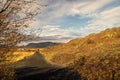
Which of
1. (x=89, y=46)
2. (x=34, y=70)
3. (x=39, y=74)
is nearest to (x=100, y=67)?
(x=89, y=46)

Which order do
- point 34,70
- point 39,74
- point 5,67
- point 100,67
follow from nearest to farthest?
point 5,67, point 34,70, point 39,74, point 100,67

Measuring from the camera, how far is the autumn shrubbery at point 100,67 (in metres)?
58.7

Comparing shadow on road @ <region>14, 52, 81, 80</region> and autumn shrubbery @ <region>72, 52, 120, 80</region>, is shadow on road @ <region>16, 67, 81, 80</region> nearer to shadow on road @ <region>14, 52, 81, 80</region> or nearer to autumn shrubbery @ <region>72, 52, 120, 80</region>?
shadow on road @ <region>14, 52, 81, 80</region>

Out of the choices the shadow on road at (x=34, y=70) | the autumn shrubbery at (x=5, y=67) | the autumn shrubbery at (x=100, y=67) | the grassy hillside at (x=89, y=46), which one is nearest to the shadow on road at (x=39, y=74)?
the shadow on road at (x=34, y=70)

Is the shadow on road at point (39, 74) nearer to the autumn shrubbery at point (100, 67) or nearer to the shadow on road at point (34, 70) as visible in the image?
the shadow on road at point (34, 70)

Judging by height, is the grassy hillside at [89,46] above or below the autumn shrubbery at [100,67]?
above

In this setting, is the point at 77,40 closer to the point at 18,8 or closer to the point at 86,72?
the point at 86,72

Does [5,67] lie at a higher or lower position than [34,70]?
higher

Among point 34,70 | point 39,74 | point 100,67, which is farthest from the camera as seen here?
point 100,67

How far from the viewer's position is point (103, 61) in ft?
208

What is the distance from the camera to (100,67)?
2419 inches

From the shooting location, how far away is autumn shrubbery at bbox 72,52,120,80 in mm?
58688

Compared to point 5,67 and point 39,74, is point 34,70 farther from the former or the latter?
point 5,67

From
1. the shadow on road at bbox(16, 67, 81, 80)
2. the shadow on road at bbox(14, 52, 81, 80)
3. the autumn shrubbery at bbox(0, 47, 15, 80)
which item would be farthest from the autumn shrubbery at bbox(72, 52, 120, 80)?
the autumn shrubbery at bbox(0, 47, 15, 80)
